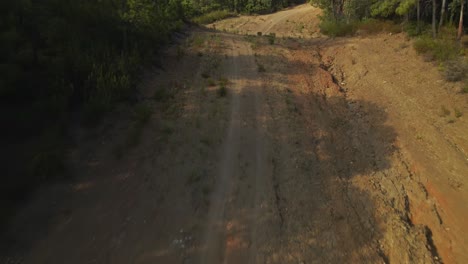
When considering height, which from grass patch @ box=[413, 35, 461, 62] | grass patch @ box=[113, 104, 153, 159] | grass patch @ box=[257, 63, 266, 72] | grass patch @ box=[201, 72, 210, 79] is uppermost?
grass patch @ box=[413, 35, 461, 62]

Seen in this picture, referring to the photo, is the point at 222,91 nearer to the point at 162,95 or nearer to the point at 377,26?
the point at 162,95

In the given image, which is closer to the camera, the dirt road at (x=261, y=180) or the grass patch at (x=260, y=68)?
the dirt road at (x=261, y=180)

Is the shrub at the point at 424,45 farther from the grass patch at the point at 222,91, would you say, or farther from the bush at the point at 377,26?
the grass patch at the point at 222,91

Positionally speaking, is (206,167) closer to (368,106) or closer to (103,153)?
(103,153)

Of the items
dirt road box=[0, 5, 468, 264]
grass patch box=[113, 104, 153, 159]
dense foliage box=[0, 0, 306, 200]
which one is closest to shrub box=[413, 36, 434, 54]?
dirt road box=[0, 5, 468, 264]

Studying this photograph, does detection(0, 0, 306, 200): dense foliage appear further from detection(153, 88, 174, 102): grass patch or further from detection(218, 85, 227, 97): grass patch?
detection(218, 85, 227, 97): grass patch

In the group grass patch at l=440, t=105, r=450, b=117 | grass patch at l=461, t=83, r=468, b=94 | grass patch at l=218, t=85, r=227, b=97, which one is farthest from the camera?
grass patch at l=461, t=83, r=468, b=94

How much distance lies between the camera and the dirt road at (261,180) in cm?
582

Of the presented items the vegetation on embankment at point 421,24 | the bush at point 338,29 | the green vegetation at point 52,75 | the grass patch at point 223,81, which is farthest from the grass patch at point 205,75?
the bush at point 338,29

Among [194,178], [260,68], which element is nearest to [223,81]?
[260,68]

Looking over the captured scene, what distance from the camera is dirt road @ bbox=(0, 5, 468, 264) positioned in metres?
5.82

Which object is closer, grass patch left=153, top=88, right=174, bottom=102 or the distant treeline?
grass patch left=153, top=88, right=174, bottom=102

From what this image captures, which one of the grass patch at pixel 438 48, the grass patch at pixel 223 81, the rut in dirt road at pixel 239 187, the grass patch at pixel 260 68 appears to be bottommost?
the rut in dirt road at pixel 239 187

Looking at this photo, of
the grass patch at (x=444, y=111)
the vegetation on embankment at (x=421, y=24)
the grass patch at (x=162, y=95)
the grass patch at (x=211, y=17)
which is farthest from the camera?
the grass patch at (x=211, y=17)
